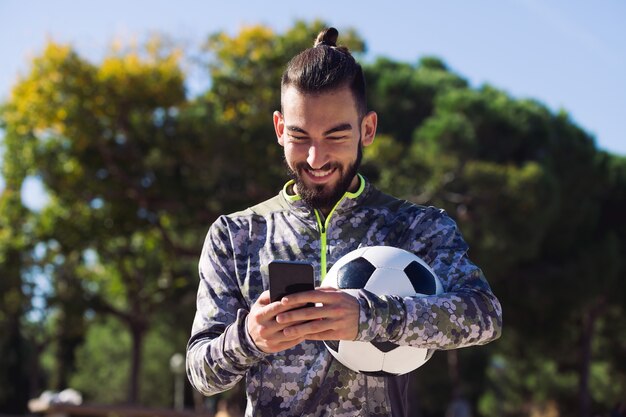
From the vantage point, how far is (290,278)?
7.93 feet

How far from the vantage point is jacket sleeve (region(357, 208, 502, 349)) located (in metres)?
2.55

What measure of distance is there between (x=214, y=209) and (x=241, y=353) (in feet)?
67.8

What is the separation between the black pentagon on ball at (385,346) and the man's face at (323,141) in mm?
604

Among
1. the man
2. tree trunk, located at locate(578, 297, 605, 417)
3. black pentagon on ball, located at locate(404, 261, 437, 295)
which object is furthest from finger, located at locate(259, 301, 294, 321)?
tree trunk, located at locate(578, 297, 605, 417)

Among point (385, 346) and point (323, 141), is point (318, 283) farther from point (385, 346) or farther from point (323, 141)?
point (323, 141)

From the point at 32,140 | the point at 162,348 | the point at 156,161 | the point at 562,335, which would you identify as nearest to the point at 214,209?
the point at 156,161

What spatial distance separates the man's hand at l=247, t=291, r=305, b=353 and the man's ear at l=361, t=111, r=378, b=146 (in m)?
0.91

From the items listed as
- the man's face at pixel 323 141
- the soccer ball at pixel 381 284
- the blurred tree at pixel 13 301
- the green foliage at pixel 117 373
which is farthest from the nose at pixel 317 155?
the green foliage at pixel 117 373

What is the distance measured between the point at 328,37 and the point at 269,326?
1282mm

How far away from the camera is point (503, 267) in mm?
24016

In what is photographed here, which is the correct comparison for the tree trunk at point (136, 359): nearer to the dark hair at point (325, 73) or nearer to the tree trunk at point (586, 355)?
the tree trunk at point (586, 355)

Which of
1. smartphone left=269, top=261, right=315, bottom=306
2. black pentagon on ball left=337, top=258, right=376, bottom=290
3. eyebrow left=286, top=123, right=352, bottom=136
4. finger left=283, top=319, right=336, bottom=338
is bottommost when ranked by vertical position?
finger left=283, top=319, right=336, bottom=338

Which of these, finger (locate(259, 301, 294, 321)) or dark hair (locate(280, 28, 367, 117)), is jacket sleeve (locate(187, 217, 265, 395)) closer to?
finger (locate(259, 301, 294, 321))

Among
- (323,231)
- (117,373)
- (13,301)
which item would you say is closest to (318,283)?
(323,231)
